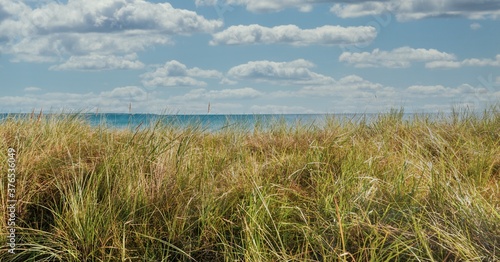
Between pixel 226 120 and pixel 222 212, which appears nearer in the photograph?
pixel 222 212

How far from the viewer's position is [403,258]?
2891mm

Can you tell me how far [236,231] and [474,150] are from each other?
10.3 ft

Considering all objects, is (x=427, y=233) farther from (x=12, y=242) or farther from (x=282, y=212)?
(x=12, y=242)

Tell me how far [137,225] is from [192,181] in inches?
21.2

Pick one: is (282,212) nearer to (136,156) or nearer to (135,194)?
(135,194)

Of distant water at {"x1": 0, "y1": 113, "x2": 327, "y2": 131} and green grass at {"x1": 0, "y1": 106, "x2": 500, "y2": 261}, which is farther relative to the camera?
distant water at {"x1": 0, "y1": 113, "x2": 327, "y2": 131}

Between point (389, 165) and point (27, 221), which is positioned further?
point (389, 165)

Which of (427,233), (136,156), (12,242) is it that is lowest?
(12,242)

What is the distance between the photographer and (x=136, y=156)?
378cm

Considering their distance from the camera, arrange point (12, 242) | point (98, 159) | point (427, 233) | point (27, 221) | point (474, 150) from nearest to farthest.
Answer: point (427, 233) → point (12, 242) → point (27, 221) → point (98, 159) → point (474, 150)

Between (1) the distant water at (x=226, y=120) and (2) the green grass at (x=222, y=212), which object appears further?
(1) the distant water at (x=226, y=120)

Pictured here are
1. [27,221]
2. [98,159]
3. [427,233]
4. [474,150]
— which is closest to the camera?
[427,233]

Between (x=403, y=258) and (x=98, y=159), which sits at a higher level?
(x=98, y=159)

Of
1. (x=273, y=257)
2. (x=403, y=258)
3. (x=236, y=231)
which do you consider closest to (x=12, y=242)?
(x=236, y=231)
